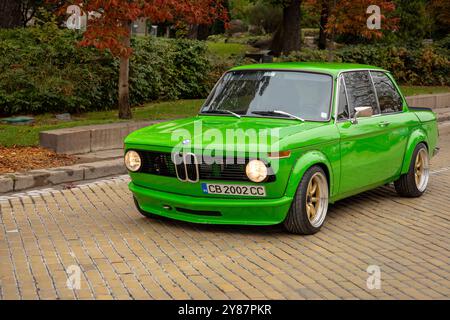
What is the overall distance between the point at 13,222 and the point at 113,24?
21.8 ft

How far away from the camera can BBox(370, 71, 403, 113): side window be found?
29.6 ft

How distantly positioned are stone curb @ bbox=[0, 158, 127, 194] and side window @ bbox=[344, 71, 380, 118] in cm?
391

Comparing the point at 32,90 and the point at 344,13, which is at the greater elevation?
the point at 344,13

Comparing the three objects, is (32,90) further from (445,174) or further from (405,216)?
(405,216)

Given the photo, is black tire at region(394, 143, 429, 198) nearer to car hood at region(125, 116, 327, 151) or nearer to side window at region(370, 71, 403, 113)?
side window at region(370, 71, 403, 113)

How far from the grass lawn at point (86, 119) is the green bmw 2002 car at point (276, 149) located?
5.00m

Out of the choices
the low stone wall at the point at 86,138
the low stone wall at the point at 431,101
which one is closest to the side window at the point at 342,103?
the low stone wall at the point at 86,138

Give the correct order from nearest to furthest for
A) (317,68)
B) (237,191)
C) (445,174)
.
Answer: (237,191) < (317,68) < (445,174)

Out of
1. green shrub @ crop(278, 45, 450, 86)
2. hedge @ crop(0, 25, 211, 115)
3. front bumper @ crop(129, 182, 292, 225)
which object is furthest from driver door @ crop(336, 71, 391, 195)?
green shrub @ crop(278, 45, 450, 86)

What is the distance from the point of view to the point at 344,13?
20.3m

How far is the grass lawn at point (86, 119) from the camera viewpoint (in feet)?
41.0

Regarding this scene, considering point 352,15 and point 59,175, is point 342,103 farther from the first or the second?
point 352,15

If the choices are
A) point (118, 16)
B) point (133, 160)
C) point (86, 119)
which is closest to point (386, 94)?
point (133, 160)
